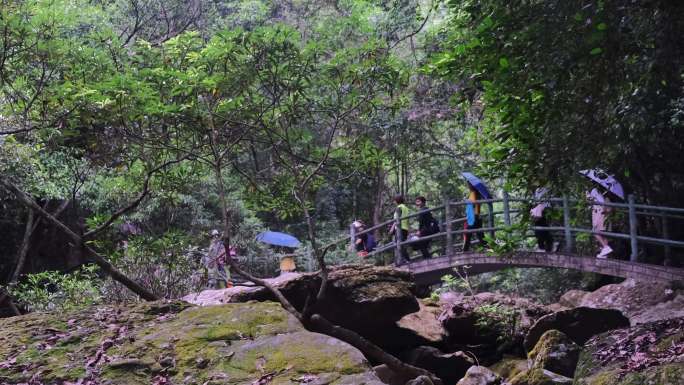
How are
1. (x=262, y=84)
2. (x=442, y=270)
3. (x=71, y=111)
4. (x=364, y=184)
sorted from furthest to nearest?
(x=364, y=184) → (x=442, y=270) → (x=262, y=84) → (x=71, y=111)

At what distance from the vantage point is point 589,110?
5.74 meters

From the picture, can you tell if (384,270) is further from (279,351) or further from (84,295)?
(279,351)

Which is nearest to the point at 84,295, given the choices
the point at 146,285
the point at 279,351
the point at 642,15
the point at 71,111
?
the point at 146,285

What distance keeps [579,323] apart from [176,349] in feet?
21.3

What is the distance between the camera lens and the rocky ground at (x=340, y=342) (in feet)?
16.1

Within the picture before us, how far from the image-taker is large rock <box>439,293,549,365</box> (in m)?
10.7

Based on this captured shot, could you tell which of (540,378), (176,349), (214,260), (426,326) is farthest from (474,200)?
(176,349)

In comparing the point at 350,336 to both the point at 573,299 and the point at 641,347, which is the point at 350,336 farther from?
the point at 573,299

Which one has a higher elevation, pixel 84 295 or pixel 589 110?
pixel 589 110

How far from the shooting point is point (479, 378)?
844cm

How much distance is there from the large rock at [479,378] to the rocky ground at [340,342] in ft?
0.05

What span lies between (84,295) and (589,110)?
22.3 feet

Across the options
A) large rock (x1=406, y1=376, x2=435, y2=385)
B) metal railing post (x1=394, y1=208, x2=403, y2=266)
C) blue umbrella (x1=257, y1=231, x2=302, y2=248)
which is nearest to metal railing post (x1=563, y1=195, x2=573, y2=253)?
metal railing post (x1=394, y1=208, x2=403, y2=266)

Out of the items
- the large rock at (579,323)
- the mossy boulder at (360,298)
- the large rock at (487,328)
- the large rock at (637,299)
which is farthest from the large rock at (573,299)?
the mossy boulder at (360,298)
